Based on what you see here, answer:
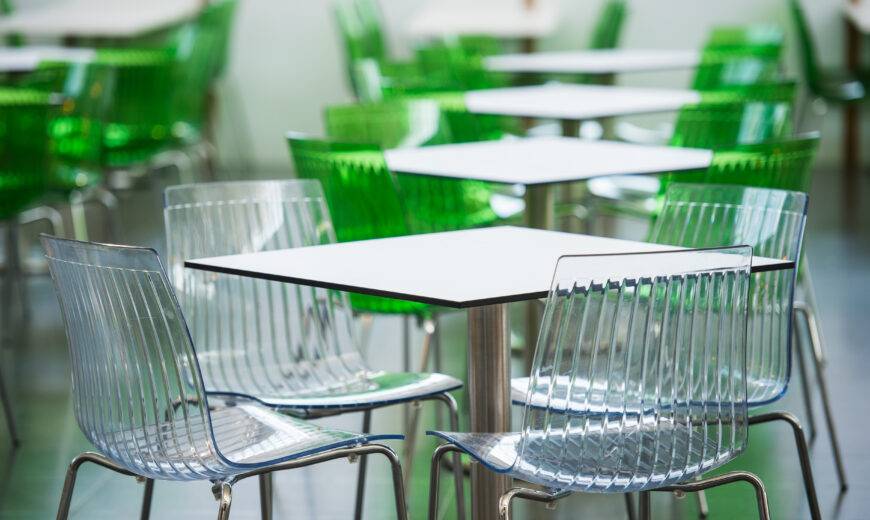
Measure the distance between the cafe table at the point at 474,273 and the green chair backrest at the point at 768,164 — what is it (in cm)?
81

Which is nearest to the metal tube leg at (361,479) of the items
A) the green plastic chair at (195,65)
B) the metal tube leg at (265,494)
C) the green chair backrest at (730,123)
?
the metal tube leg at (265,494)

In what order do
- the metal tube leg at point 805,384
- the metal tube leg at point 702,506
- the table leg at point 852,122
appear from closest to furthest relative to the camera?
1. the metal tube leg at point 702,506
2. the metal tube leg at point 805,384
3. the table leg at point 852,122

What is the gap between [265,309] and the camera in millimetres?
2904

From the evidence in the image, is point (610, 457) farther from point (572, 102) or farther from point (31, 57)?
point (31, 57)

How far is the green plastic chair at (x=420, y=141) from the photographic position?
4.17m

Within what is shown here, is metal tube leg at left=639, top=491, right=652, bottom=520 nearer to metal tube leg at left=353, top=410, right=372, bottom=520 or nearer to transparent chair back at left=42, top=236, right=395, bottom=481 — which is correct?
transparent chair back at left=42, top=236, right=395, bottom=481

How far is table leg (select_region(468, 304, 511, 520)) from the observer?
8.21ft

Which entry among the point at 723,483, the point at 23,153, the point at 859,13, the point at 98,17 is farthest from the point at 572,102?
the point at 98,17

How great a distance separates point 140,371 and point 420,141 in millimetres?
2601

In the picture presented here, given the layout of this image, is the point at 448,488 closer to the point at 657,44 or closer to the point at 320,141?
the point at 320,141

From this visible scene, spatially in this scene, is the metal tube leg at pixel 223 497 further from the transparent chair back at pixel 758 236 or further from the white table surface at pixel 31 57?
the white table surface at pixel 31 57

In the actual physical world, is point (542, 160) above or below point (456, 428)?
above

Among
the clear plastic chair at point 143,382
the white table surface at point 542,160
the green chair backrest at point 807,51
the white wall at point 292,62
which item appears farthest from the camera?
the white wall at point 292,62

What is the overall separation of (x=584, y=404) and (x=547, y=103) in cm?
323
